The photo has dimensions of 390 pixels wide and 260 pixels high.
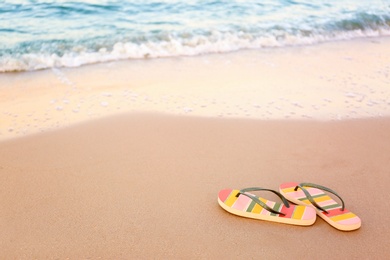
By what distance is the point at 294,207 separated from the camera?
96.2 inches

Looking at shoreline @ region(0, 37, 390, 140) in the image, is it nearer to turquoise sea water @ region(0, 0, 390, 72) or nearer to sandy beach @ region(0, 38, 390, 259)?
sandy beach @ region(0, 38, 390, 259)

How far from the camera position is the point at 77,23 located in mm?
5961

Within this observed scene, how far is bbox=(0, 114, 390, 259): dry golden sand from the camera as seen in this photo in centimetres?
218

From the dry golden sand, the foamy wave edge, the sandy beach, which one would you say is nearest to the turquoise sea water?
the foamy wave edge

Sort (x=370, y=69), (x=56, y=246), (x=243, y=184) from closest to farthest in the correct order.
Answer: (x=56, y=246)
(x=243, y=184)
(x=370, y=69)

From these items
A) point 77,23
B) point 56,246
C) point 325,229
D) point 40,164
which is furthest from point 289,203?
point 77,23

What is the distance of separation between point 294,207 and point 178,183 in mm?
704

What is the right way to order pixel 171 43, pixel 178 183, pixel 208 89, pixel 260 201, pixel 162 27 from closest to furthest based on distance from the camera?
pixel 260 201
pixel 178 183
pixel 208 89
pixel 171 43
pixel 162 27

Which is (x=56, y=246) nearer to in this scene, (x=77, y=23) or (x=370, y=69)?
(x=370, y=69)

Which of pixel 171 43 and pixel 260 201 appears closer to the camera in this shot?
pixel 260 201

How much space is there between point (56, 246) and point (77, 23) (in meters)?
4.40

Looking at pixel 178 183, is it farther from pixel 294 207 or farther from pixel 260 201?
pixel 294 207

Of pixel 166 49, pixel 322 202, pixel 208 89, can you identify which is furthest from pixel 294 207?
pixel 166 49

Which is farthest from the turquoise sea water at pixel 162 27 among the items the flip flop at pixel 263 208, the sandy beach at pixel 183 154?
the flip flop at pixel 263 208
